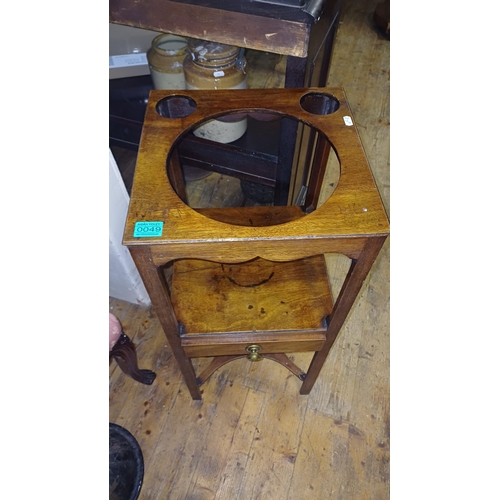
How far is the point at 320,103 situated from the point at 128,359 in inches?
33.4

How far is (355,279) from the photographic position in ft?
2.54

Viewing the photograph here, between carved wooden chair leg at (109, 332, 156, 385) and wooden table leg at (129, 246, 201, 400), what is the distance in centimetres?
18

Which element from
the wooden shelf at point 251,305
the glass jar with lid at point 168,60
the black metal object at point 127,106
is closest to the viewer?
the wooden shelf at point 251,305

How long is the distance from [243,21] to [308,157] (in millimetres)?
550

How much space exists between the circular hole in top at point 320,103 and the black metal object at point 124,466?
102 cm

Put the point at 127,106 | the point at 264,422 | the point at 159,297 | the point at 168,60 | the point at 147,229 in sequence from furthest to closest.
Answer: the point at 127,106, the point at 168,60, the point at 264,422, the point at 159,297, the point at 147,229

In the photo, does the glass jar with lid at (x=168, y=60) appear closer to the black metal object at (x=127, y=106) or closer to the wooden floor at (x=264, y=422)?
the black metal object at (x=127, y=106)

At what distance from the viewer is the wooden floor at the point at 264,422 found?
1.11m

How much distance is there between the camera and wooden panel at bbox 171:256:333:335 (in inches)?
36.8

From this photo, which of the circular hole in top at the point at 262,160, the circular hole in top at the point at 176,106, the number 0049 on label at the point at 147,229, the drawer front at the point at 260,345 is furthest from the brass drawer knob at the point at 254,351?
the circular hole in top at the point at 176,106

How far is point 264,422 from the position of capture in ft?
3.98

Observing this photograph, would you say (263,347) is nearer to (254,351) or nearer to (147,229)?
(254,351)

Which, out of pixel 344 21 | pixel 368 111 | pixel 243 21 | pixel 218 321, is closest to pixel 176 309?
pixel 218 321

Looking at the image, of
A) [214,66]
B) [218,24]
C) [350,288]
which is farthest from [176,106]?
[350,288]
